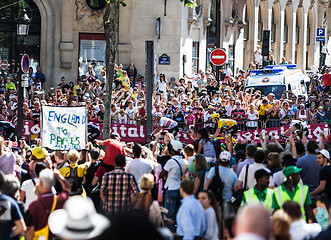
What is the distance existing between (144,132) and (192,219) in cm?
1123

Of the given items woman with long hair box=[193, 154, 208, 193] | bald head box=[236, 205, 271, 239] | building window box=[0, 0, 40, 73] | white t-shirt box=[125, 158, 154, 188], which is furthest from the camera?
building window box=[0, 0, 40, 73]

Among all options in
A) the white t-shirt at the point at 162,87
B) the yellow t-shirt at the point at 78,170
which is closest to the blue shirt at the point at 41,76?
the white t-shirt at the point at 162,87

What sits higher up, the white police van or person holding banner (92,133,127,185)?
Result: the white police van

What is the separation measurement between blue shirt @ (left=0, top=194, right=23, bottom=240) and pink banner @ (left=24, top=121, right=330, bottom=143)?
37.3 feet

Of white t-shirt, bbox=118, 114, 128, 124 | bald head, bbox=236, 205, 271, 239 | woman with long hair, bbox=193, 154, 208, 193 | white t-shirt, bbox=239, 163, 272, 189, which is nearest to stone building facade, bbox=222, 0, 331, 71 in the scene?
white t-shirt, bbox=118, 114, 128, 124

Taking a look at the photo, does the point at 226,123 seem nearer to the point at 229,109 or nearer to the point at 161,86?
the point at 229,109

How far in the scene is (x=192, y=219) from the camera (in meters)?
8.91

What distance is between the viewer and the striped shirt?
33.6 feet

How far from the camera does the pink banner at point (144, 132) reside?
62.2 ft

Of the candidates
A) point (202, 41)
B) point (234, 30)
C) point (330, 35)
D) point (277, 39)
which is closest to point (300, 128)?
point (202, 41)

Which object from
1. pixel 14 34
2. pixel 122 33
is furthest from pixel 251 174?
pixel 14 34

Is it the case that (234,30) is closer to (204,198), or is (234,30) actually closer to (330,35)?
(330,35)

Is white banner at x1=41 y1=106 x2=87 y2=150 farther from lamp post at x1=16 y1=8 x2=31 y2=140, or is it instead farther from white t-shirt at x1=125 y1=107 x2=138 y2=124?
white t-shirt at x1=125 y1=107 x2=138 y2=124

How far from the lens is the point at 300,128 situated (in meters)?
17.2
